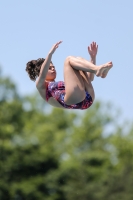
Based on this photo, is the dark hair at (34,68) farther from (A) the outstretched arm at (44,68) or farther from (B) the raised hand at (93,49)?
(B) the raised hand at (93,49)

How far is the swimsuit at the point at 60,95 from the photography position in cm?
1042

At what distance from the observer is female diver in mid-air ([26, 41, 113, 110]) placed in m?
9.97

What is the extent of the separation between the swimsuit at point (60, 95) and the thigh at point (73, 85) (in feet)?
0.62

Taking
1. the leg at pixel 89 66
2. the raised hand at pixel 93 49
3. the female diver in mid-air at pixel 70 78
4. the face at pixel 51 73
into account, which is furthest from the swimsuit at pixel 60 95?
the raised hand at pixel 93 49

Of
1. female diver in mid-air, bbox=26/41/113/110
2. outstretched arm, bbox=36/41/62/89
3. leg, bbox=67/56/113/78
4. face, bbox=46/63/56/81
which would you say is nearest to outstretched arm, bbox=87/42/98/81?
female diver in mid-air, bbox=26/41/113/110

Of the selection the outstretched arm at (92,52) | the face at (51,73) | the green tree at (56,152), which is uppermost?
the outstretched arm at (92,52)

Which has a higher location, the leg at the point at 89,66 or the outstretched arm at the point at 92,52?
the outstretched arm at the point at 92,52

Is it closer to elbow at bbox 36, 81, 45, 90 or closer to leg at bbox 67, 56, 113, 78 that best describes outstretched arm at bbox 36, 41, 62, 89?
elbow at bbox 36, 81, 45, 90

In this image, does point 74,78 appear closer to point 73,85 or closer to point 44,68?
point 73,85

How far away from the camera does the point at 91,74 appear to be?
1067 centimetres

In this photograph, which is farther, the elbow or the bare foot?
the elbow

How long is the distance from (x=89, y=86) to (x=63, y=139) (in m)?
39.3

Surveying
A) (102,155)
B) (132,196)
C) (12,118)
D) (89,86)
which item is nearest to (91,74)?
(89,86)

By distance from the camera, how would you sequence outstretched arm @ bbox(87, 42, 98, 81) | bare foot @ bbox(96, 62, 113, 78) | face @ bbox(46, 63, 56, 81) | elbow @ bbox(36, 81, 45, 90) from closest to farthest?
bare foot @ bbox(96, 62, 113, 78) < elbow @ bbox(36, 81, 45, 90) < face @ bbox(46, 63, 56, 81) < outstretched arm @ bbox(87, 42, 98, 81)
